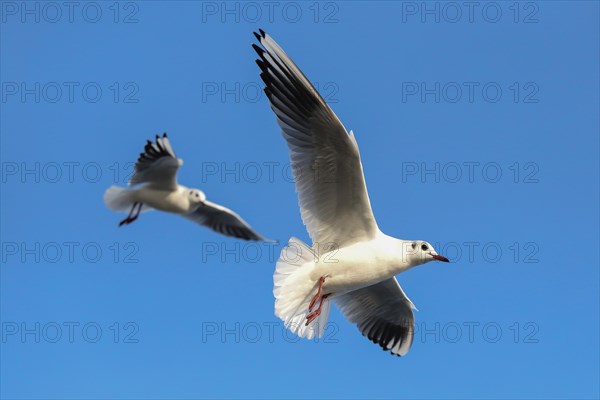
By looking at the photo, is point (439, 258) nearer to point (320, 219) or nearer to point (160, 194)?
point (320, 219)

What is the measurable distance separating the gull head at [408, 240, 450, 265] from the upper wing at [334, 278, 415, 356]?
31.4 inches

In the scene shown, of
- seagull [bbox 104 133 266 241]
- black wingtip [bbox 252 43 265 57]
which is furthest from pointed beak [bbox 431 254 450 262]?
seagull [bbox 104 133 266 241]

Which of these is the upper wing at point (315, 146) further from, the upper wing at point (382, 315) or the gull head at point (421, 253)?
the upper wing at point (382, 315)

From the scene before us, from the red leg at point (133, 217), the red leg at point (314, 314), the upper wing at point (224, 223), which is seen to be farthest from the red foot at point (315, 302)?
the upper wing at point (224, 223)

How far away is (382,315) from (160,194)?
90.2 inches

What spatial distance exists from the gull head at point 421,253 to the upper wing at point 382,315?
0.80m

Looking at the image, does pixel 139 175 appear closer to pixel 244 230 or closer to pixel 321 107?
pixel 244 230

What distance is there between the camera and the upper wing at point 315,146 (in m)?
4.86

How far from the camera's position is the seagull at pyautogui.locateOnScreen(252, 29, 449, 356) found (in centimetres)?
489

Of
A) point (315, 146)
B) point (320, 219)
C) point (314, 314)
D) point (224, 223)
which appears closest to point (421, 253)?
point (320, 219)

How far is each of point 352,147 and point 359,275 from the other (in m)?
0.91

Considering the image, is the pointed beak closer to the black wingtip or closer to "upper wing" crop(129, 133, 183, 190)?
the black wingtip

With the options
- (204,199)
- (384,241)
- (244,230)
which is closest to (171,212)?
(204,199)

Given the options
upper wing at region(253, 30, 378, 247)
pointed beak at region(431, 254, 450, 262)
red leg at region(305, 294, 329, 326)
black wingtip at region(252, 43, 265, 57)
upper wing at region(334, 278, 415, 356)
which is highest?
black wingtip at region(252, 43, 265, 57)
